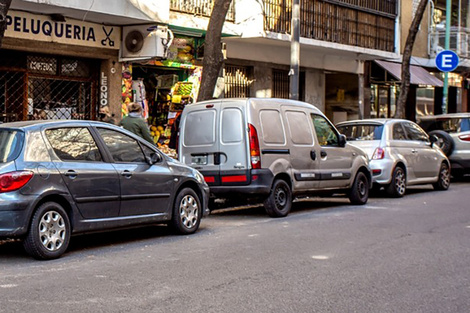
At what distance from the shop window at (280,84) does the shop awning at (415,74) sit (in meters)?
5.12

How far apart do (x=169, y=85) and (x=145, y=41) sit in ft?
7.72

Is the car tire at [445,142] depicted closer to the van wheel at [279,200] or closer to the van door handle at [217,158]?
the van wheel at [279,200]

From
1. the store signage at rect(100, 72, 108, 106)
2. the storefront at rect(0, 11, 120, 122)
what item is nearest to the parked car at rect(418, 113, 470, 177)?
the store signage at rect(100, 72, 108, 106)

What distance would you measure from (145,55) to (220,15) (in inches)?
116

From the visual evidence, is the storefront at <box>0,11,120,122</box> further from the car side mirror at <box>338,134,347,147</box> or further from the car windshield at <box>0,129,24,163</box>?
the car windshield at <box>0,129,24,163</box>

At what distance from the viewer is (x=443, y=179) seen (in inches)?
688

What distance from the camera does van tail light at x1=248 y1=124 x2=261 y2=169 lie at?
11.7 metres

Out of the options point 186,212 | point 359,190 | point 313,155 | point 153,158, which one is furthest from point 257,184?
point 359,190

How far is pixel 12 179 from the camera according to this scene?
780 cm

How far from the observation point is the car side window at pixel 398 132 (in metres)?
15.6

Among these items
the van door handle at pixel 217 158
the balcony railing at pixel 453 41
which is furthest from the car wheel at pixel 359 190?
the balcony railing at pixel 453 41

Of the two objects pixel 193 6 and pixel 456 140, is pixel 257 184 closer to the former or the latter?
pixel 193 6

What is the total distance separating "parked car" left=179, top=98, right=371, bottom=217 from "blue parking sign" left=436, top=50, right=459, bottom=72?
48.1 feet

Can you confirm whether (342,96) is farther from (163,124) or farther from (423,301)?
(423,301)
